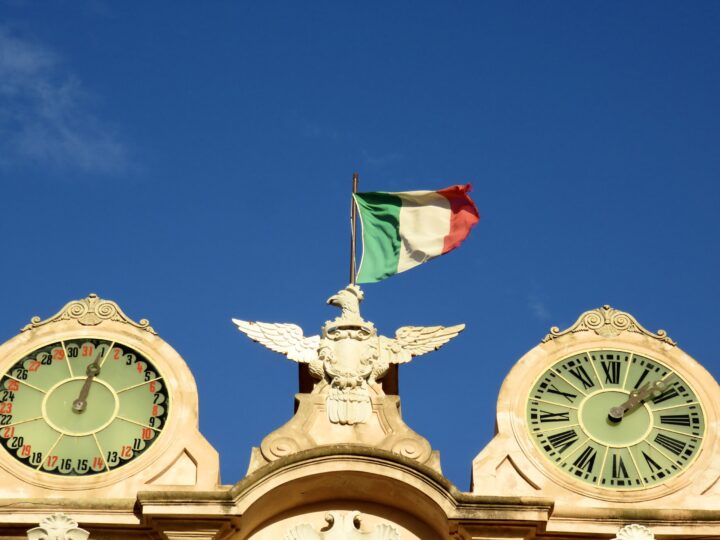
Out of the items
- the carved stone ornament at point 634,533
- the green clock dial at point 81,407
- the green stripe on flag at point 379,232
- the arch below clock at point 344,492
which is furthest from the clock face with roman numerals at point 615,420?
the green clock dial at point 81,407

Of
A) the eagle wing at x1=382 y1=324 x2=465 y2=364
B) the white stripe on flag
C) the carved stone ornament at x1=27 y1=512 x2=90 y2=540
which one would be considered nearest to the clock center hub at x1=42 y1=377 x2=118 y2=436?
the carved stone ornament at x1=27 y1=512 x2=90 y2=540

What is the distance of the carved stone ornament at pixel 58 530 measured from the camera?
28.4 m

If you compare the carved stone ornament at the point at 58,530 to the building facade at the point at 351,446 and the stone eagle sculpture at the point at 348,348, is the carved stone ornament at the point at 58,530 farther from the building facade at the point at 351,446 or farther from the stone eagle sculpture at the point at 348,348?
the stone eagle sculpture at the point at 348,348

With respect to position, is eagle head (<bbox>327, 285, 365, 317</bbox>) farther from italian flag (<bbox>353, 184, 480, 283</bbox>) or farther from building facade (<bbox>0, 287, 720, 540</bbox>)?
italian flag (<bbox>353, 184, 480, 283</bbox>)

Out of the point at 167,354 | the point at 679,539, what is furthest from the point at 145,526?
the point at 679,539

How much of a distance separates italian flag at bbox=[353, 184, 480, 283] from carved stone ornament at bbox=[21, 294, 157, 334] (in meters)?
3.64

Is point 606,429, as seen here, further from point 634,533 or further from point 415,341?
point 415,341

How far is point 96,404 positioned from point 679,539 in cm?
776

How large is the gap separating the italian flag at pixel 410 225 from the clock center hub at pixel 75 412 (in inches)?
172

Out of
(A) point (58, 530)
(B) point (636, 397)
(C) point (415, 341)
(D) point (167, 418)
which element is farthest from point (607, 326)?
(A) point (58, 530)

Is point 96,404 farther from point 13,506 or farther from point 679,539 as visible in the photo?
point 679,539

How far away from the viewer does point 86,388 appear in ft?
98.8

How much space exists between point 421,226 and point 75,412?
5851 millimetres

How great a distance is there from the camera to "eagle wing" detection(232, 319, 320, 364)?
100.0 feet
